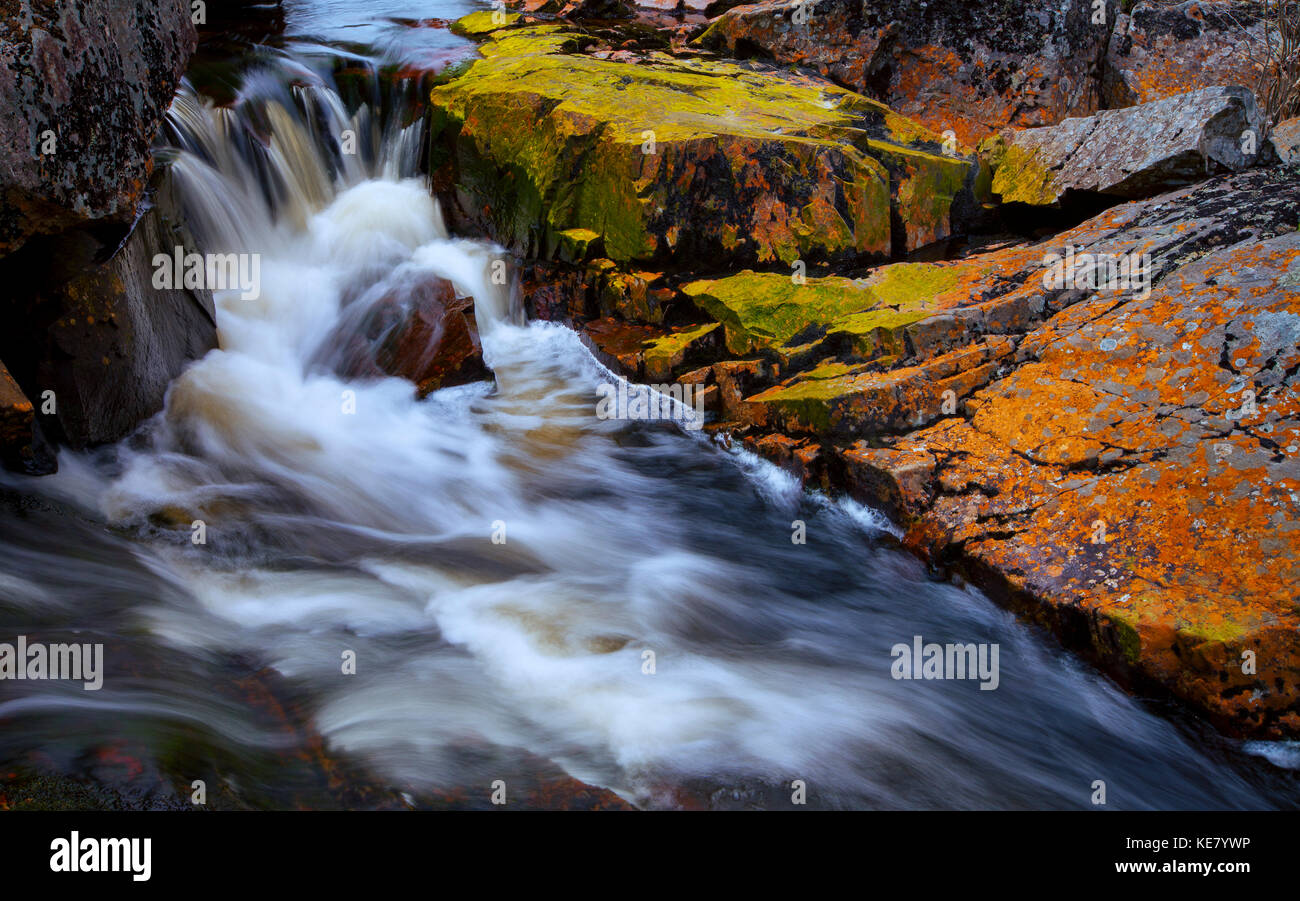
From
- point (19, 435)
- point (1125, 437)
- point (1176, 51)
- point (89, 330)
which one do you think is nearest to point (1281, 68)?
point (1176, 51)

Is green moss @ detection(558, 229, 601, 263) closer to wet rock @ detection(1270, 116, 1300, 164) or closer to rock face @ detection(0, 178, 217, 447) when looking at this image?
rock face @ detection(0, 178, 217, 447)

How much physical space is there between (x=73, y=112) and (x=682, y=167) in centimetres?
383

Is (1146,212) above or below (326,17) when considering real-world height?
below

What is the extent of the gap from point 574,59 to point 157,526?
19.8 ft

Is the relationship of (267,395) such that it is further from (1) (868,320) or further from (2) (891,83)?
(2) (891,83)

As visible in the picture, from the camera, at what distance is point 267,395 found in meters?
5.83

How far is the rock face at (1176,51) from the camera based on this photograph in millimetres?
8602

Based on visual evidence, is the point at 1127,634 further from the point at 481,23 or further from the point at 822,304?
the point at 481,23

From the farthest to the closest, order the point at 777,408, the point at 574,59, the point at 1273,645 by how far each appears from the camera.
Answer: the point at 574,59, the point at 777,408, the point at 1273,645

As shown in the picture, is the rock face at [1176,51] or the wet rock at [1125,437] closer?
the wet rock at [1125,437]

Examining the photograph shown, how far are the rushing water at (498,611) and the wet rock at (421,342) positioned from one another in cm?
15

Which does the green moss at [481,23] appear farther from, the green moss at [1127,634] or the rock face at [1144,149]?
the green moss at [1127,634]

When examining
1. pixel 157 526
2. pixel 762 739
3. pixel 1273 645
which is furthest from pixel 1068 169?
pixel 157 526

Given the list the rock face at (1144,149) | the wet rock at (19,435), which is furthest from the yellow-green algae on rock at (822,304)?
the wet rock at (19,435)
